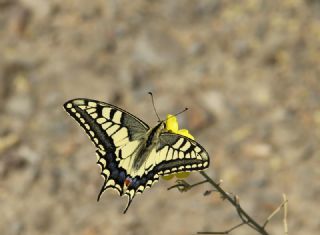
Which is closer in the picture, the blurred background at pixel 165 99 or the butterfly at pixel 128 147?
the butterfly at pixel 128 147

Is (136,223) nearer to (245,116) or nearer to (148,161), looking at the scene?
(245,116)

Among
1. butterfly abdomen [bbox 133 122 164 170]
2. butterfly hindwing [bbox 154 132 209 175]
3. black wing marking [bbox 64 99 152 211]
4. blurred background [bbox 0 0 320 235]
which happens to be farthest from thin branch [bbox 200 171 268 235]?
blurred background [bbox 0 0 320 235]

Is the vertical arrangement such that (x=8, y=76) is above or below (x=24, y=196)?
above

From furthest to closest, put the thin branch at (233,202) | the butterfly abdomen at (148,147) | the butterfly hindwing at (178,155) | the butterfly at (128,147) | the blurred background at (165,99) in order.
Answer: the blurred background at (165,99), the butterfly abdomen at (148,147), the butterfly at (128,147), the butterfly hindwing at (178,155), the thin branch at (233,202)

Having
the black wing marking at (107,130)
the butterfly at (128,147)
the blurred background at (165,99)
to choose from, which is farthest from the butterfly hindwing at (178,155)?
the blurred background at (165,99)

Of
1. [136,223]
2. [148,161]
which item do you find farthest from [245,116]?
[148,161]

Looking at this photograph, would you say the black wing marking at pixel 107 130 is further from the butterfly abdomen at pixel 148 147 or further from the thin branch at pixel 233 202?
the thin branch at pixel 233 202
